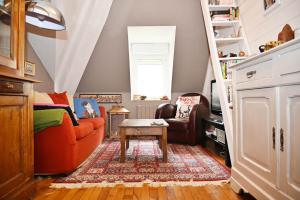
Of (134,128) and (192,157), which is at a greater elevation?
(134,128)

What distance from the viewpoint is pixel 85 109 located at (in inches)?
150

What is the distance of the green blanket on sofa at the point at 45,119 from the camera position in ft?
6.88

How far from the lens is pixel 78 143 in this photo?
7.91 ft

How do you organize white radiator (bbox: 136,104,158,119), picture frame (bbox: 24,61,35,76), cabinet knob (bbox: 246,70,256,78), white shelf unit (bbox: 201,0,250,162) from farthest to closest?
1. white radiator (bbox: 136,104,158,119)
2. picture frame (bbox: 24,61,35,76)
3. white shelf unit (bbox: 201,0,250,162)
4. cabinet knob (bbox: 246,70,256,78)

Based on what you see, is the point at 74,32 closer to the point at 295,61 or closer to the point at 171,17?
the point at 171,17

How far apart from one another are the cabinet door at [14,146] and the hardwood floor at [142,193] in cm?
27

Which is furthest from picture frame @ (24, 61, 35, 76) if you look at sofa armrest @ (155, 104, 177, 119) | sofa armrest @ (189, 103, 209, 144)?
sofa armrest @ (189, 103, 209, 144)

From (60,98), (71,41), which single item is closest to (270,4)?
(71,41)

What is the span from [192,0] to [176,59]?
124cm

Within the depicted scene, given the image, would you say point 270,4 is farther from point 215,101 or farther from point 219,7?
point 215,101

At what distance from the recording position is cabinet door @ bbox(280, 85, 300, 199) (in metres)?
1.14

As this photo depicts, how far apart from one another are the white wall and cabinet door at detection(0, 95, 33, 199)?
2.19 meters

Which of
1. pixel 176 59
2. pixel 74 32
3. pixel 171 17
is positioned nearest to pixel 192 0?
pixel 171 17

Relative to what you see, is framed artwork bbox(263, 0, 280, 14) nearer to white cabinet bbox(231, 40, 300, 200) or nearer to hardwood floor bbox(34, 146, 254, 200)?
white cabinet bbox(231, 40, 300, 200)
